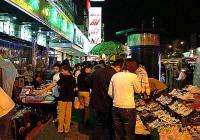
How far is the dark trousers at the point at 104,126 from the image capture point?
9.31 metres

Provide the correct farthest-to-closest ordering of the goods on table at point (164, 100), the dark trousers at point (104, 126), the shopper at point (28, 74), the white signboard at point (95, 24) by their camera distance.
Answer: the white signboard at point (95, 24)
the shopper at point (28, 74)
the goods on table at point (164, 100)
the dark trousers at point (104, 126)

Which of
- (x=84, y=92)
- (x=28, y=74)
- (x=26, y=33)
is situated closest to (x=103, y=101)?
(x=84, y=92)

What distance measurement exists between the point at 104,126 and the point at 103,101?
27.6 inches

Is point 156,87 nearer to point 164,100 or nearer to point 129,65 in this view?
point 164,100

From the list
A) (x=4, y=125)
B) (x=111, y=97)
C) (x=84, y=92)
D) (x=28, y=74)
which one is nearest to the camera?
(x=4, y=125)

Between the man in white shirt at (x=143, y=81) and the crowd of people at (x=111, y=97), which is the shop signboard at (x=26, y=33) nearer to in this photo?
the crowd of people at (x=111, y=97)

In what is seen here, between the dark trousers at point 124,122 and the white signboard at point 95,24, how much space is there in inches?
1805

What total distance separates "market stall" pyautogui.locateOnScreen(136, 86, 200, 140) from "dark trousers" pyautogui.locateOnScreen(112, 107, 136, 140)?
28.8 inches

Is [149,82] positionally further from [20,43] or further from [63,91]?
[20,43]

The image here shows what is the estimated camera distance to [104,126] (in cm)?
944

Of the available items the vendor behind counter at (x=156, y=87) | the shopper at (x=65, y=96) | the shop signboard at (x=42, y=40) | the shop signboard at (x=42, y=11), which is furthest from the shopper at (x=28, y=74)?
the vendor behind counter at (x=156, y=87)

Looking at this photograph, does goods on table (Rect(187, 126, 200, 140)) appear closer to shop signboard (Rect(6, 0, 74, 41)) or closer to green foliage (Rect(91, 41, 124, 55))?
shop signboard (Rect(6, 0, 74, 41))

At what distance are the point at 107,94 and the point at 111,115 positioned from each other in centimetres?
54

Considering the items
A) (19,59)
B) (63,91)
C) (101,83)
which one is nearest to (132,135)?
(101,83)
